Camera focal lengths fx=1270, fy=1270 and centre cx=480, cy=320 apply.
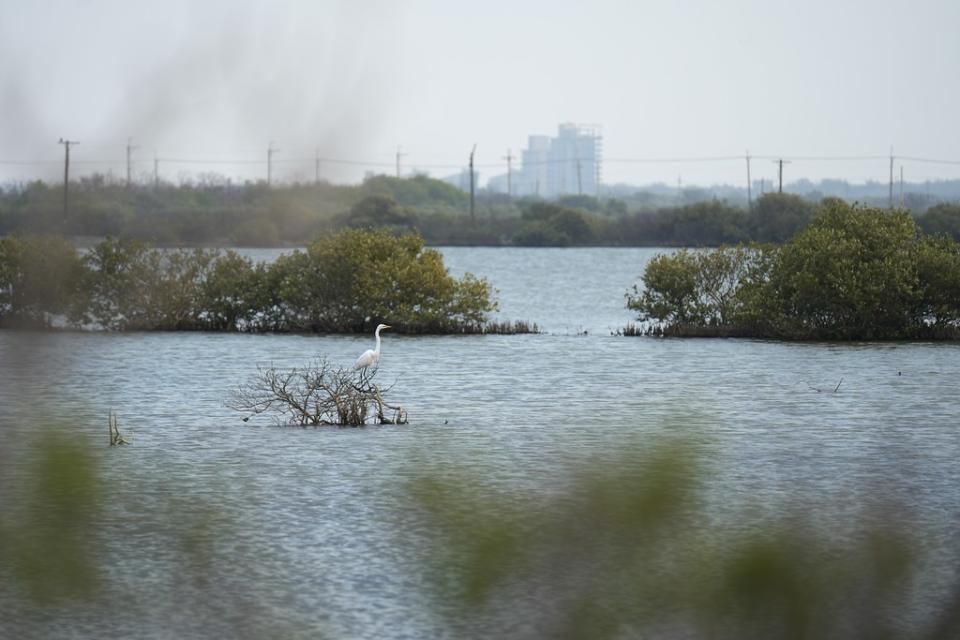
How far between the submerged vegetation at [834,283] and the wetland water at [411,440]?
110 centimetres

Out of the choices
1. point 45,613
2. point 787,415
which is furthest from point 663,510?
point 787,415

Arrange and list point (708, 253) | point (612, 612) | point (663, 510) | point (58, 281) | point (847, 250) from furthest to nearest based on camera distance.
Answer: point (708, 253) → point (847, 250) → point (612, 612) → point (58, 281) → point (663, 510)

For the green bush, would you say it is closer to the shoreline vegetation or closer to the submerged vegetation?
the submerged vegetation

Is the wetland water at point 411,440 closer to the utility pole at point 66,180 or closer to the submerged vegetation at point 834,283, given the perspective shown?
the utility pole at point 66,180

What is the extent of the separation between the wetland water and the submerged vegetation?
3.60 ft

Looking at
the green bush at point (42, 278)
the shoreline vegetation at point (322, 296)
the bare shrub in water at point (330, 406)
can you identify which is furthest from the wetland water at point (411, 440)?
the shoreline vegetation at point (322, 296)

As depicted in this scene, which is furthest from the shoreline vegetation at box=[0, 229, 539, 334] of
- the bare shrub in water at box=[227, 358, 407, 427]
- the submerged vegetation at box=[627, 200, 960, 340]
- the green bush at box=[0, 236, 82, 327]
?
the green bush at box=[0, 236, 82, 327]

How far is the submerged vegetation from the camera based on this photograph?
29031 mm

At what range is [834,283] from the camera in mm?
28922

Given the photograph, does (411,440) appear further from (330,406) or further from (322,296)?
(322,296)

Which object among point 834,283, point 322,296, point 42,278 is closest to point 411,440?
point 42,278

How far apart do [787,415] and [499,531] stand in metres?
16.5

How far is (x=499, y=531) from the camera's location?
5.86ft

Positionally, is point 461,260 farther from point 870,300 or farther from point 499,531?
point 499,531
